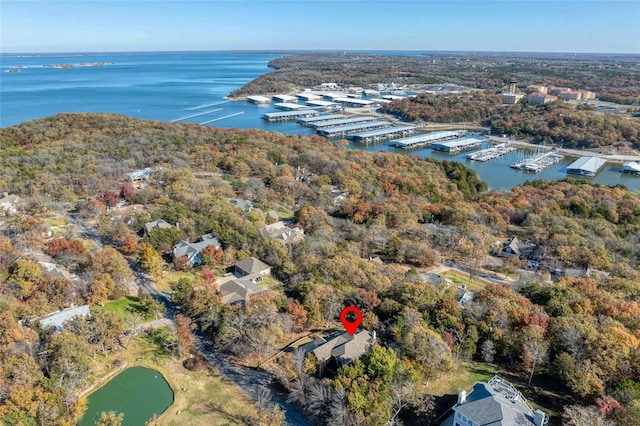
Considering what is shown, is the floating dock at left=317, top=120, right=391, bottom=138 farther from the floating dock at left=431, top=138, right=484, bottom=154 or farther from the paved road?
the paved road

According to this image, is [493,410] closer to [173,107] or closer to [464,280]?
[464,280]

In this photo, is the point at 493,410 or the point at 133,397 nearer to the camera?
the point at 493,410

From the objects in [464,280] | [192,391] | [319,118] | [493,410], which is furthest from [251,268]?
[319,118]

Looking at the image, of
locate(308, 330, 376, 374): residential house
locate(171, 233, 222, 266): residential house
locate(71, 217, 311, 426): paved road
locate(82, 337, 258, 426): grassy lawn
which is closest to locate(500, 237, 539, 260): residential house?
locate(308, 330, 376, 374): residential house

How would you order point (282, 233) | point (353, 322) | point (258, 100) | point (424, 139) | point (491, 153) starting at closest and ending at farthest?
point (353, 322) < point (282, 233) < point (491, 153) < point (424, 139) < point (258, 100)

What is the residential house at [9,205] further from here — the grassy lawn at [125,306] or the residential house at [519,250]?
the residential house at [519,250]

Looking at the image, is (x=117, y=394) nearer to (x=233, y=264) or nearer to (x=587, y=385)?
(x=233, y=264)
